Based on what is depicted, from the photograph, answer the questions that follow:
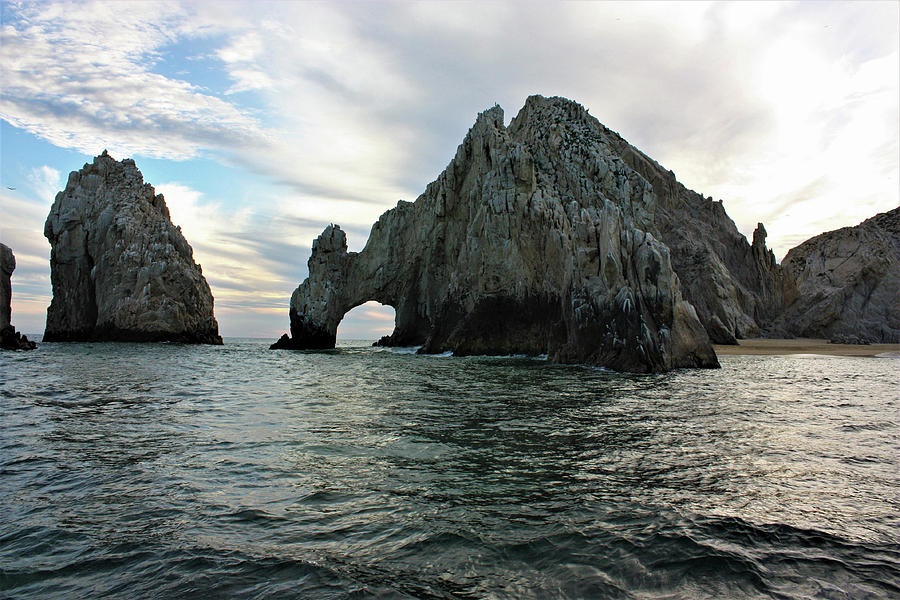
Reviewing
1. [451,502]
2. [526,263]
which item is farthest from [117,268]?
[451,502]

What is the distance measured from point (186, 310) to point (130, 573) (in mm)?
67227

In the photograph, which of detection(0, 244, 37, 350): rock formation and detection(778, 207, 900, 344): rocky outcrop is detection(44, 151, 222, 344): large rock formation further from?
detection(778, 207, 900, 344): rocky outcrop

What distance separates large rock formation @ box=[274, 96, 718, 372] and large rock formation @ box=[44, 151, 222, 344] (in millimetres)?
16541

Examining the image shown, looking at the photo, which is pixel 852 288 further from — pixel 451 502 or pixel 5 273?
pixel 5 273

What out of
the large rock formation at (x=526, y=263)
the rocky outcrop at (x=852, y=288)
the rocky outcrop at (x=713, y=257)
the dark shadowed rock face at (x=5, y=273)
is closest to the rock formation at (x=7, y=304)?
the dark shadowed rock face at (x=5, y=273)

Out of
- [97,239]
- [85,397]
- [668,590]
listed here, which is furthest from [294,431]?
[97,239]

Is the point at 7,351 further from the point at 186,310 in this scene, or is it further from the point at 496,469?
the point at 496,469

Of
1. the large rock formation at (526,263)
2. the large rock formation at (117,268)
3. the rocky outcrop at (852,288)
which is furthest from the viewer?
the large rock formation at (117,268)

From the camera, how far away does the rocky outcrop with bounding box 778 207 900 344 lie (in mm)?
56781

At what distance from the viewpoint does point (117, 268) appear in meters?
61.8

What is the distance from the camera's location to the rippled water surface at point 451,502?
422cm

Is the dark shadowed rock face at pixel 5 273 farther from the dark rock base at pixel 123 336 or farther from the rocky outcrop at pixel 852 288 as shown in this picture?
the rocky outcrop at pixel 852 288

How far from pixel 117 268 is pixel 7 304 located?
25398mm

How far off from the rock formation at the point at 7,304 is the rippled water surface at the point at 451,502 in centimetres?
2985
